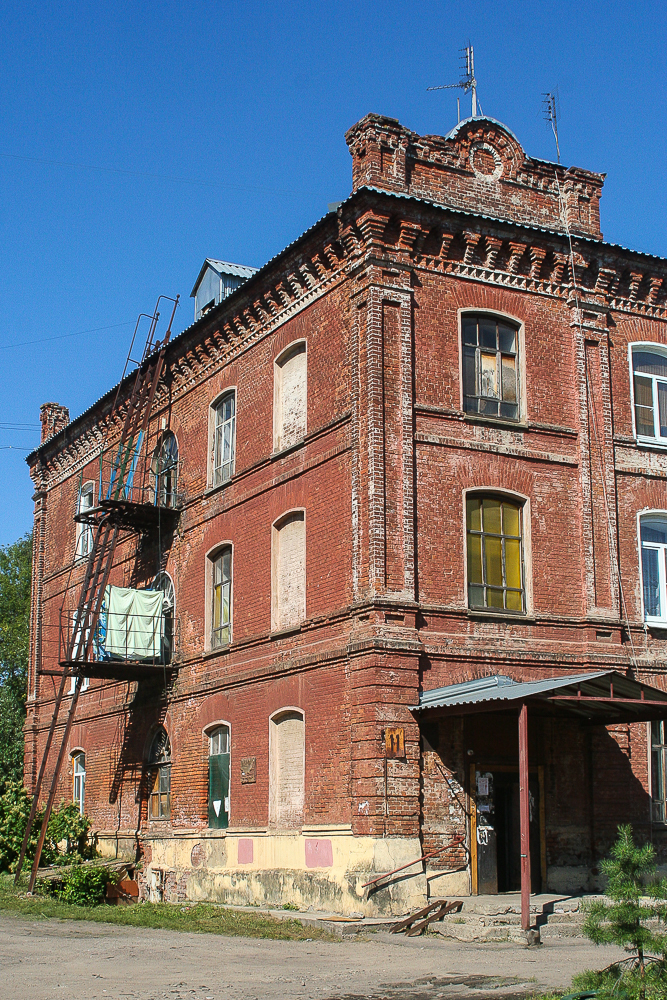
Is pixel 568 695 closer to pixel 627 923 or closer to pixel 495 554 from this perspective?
pixel 495 554

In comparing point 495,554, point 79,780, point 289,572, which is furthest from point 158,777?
point 495,554

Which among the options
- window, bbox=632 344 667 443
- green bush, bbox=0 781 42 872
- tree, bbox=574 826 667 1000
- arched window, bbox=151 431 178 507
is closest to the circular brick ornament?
window, bbox=632 344 667 443

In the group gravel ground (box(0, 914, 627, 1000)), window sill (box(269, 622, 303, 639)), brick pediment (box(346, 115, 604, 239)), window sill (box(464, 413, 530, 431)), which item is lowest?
gravel ground (box(0, 914, 627, 1000))

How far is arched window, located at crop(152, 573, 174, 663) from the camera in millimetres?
23312

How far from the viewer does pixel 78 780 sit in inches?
1079

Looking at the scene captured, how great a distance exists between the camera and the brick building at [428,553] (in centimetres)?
1655

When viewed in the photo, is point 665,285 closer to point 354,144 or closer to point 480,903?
point 354,144

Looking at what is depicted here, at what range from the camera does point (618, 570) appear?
744 inches

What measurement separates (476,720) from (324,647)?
2679 millimetres

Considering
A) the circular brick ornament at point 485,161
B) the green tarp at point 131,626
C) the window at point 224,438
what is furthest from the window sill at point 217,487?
the circular brick ornament at point 485,161

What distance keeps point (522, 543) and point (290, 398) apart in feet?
16.8

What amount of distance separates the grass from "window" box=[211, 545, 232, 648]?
5049 millimetres

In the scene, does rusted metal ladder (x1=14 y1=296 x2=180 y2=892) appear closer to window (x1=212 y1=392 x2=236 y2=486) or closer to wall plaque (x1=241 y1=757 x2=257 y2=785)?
window (x1=212 y1=392 x2=236 y2=486)

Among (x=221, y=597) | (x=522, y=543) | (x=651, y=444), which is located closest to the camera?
(x=522, y=543)
